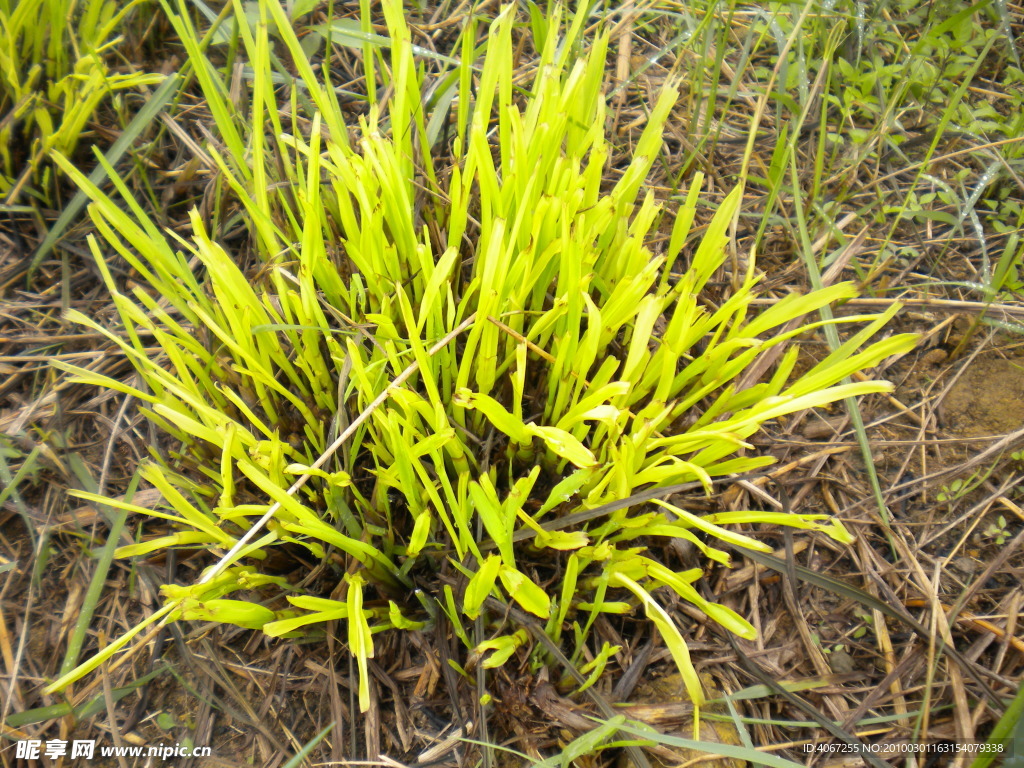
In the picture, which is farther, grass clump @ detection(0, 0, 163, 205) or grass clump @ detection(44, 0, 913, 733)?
grass clump @ detection(0, 0, 163, 205)

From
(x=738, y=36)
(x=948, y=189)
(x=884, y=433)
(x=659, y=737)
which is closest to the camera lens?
(x=659, y=737)

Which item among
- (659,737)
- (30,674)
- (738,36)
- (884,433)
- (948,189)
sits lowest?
(30,674)

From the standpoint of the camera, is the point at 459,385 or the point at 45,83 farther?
the point at 45,83

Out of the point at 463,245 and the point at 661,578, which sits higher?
the point at 463,245

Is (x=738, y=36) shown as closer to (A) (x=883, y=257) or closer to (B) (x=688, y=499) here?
(A) (x=883, y=257)

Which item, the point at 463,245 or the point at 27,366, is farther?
the point at 27,366

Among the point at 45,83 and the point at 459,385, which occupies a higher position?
the point at 45,83

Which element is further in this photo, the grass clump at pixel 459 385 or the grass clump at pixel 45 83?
the grass clump at pixel 45 83

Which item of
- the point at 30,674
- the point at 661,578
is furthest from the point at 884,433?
the point at 30,674
